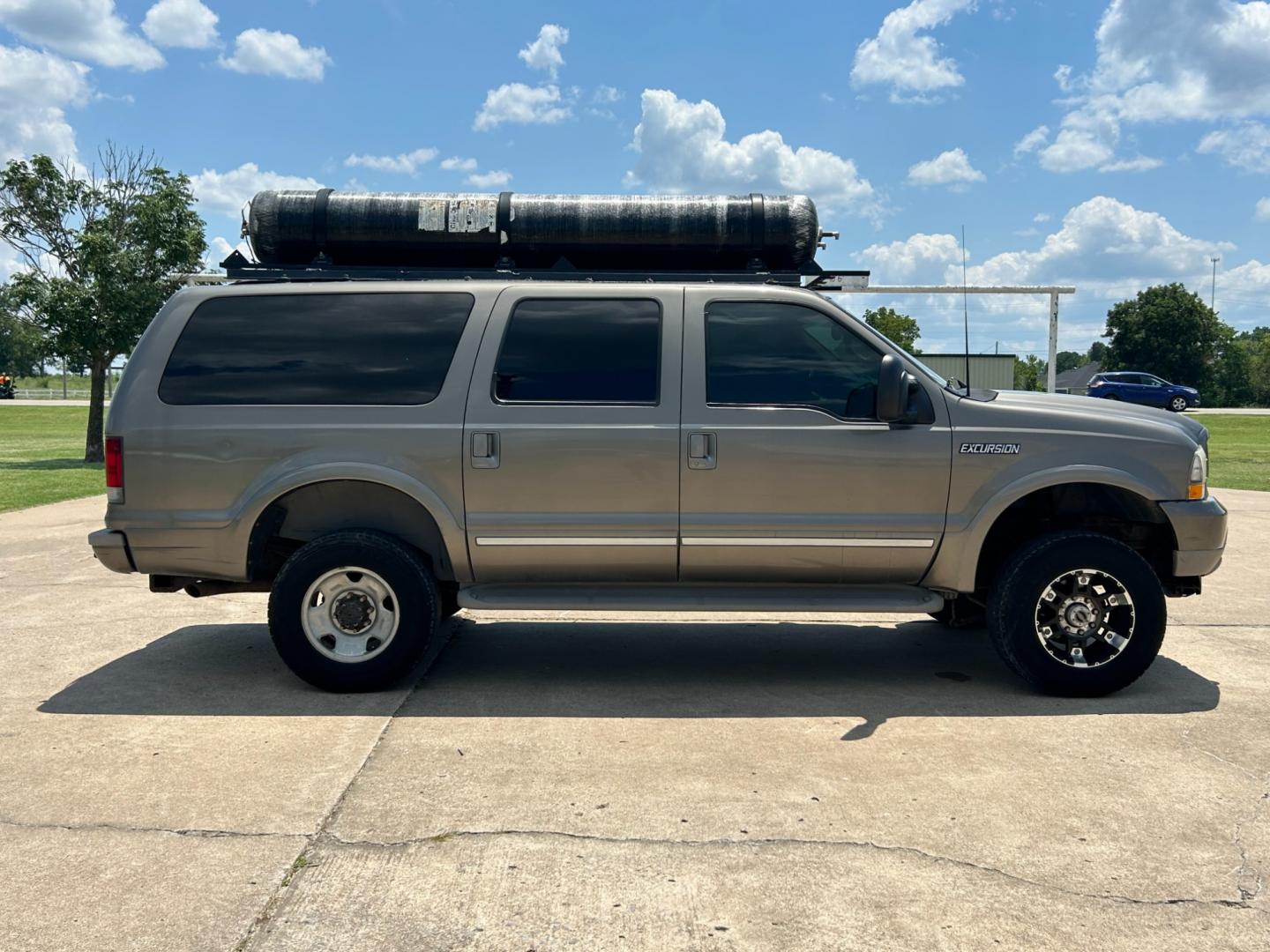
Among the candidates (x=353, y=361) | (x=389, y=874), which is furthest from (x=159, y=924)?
(x=353, y=361)

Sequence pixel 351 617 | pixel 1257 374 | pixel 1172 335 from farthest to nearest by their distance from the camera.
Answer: pixel 1257 374 → pixel 1172 335 → pixel 351 617

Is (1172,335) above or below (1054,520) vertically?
above

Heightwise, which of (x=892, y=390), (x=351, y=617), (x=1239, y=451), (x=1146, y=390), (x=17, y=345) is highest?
(x=17, y=345)

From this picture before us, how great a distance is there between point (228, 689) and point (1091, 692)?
14.6ft

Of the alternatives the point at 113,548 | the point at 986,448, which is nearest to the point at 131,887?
the point at 113,548

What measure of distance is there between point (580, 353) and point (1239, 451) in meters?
23.7

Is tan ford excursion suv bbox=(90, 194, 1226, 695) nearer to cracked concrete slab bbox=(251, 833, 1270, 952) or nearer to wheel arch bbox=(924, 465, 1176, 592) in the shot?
wheel arch bbox=(924, 465, 1176, 592)

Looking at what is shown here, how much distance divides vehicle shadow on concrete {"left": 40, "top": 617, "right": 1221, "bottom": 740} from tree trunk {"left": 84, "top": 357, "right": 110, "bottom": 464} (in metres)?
15.7

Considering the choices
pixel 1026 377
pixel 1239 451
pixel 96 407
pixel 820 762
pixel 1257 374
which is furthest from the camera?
pixel 1257 374

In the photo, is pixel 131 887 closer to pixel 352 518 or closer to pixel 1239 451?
pixel 352 518

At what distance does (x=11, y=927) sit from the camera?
2.89 m

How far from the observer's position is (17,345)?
8494cm

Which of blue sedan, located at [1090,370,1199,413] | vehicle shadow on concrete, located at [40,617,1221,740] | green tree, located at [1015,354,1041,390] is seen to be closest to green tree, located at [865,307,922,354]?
blue sedan, located at [1090,370,1199,413]

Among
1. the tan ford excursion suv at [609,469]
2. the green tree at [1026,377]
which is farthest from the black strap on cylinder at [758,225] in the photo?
the green tree at [1026,377]
